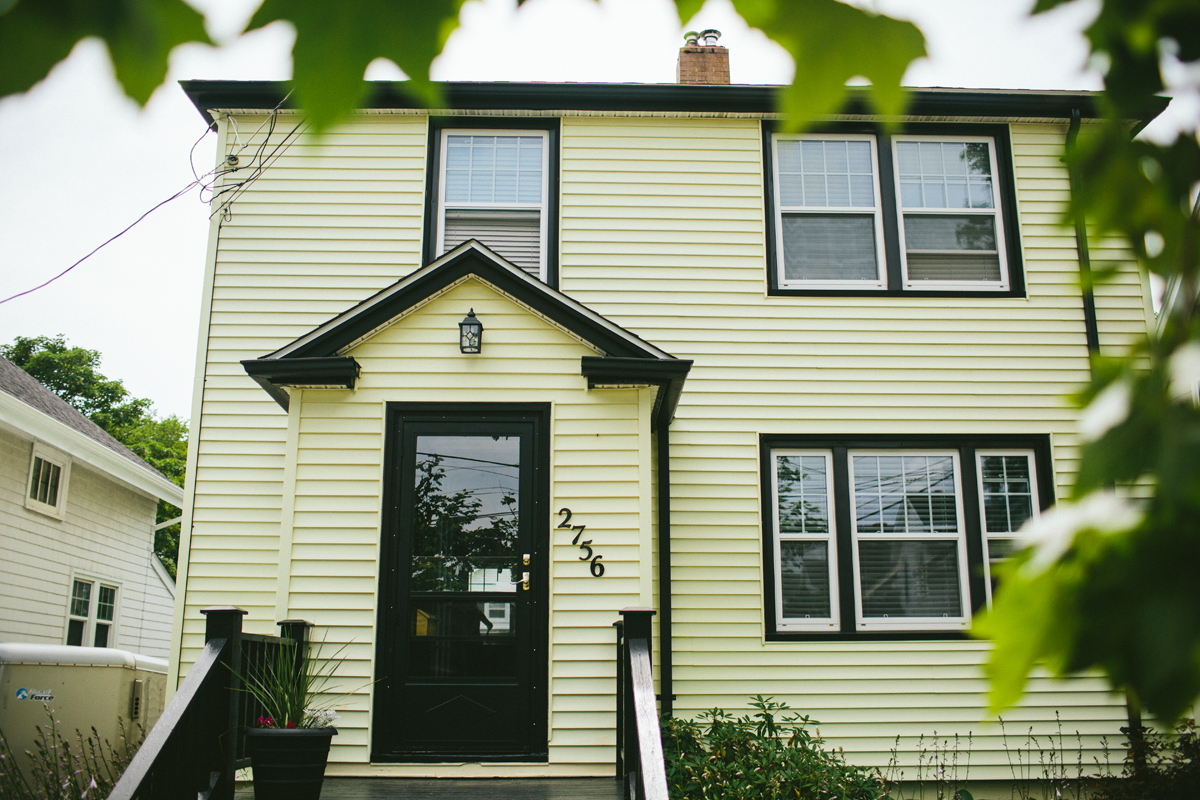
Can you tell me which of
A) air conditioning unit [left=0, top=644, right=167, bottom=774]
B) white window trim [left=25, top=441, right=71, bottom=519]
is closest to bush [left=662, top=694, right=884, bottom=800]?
air conditioning unit [left=0, top=644, right=167, bottom=774]

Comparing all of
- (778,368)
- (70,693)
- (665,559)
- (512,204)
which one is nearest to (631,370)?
(665,559)

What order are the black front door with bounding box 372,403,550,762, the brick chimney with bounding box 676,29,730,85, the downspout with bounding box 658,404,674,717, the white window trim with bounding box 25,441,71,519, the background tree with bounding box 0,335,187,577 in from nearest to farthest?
the black front door with bounding box 372,403,550,762 < the downspout with bounding box 658,404,674,717 < the brick chimney with bounding box 676,29,730,85 < the white window trim with bounding box 25,441,71,519 < the background tree with bounding box 0,335,187,577

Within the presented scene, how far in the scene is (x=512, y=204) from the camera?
7859 mm

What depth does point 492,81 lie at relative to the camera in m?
7.83

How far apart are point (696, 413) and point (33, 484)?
900 cm

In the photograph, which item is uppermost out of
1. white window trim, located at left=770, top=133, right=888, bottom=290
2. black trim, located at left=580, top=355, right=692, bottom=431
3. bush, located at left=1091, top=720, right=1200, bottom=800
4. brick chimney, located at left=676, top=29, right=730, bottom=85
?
brick chimney, located at left=676, top=29, right=730, bottom=85

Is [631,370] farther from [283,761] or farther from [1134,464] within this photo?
[1134,464]

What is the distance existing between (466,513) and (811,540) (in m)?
2.91

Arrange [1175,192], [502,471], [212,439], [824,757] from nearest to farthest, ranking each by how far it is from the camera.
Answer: [1175,192] → [824,757] → [502,471] → [212,439]

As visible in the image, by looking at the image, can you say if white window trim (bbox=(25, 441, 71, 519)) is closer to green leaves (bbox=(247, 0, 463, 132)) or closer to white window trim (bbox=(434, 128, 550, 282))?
white window trim (bbox=(434, 128, 550, 282))

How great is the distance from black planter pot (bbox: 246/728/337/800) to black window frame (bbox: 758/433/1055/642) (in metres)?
3.65

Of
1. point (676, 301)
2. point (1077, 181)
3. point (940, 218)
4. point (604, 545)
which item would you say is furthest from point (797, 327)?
point (1077, 181)

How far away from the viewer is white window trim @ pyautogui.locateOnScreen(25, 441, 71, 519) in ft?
36.3

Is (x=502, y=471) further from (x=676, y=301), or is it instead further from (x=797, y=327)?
(x=797, y=327)
